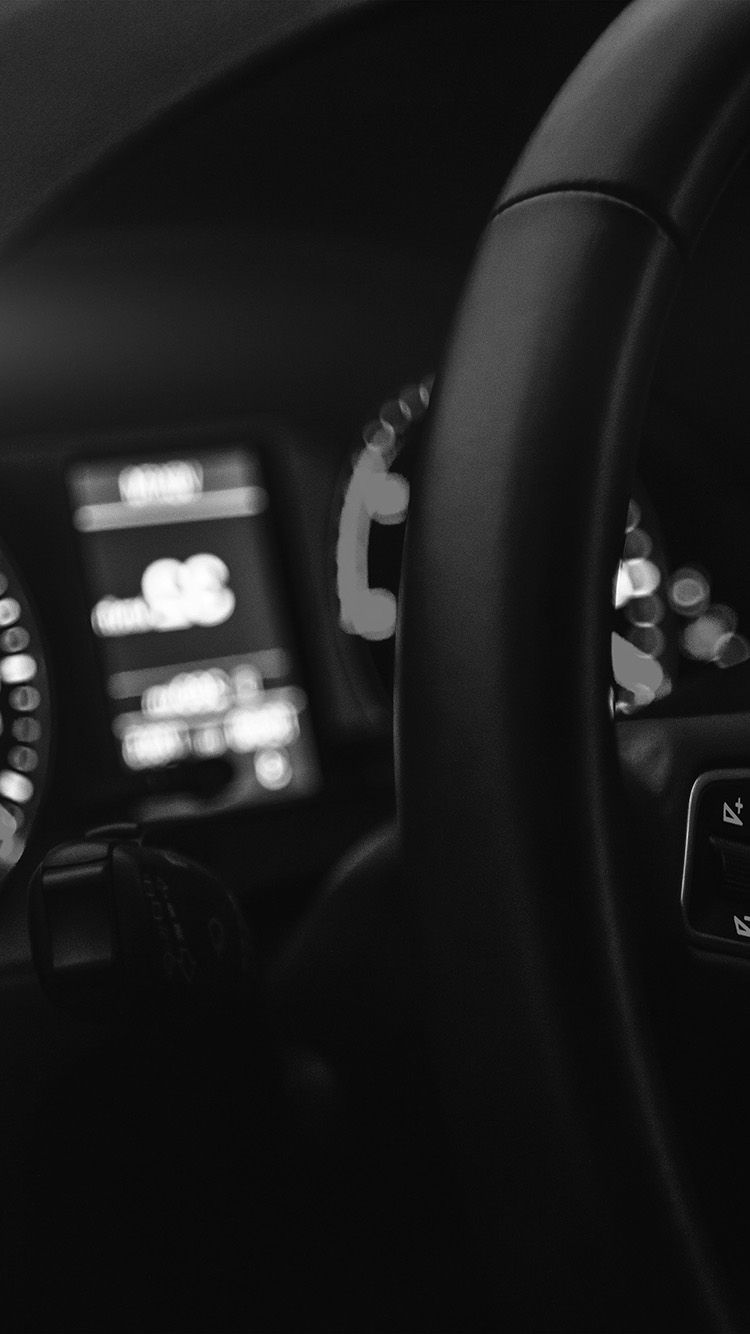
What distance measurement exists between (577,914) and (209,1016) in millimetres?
221

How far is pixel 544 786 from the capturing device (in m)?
0.49

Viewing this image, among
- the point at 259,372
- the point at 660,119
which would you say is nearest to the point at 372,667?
the point at 259,372

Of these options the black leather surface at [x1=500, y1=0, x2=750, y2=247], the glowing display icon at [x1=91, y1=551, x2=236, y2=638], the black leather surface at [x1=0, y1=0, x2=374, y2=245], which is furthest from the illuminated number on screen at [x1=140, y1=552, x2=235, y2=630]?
the black leather surface at [x1=500, y1=0, x2=750, y2=247]

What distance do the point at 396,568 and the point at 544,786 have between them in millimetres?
810

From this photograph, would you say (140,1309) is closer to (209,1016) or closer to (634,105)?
(209,1016)

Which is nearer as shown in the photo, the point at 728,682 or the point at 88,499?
the point at 88,499

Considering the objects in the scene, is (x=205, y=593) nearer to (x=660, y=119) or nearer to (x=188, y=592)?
(x=188, y=592)

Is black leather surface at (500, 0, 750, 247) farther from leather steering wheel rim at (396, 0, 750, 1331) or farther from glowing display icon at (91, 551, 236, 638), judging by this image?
glowing display icon at (91, 551, 236, 638)

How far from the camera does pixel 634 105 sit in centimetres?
54

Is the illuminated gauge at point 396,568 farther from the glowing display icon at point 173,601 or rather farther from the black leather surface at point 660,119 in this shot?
the black leather surface at point 660,119

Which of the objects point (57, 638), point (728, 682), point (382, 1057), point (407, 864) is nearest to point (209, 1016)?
point (382, 1057)

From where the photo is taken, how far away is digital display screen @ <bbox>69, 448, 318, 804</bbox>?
112 cm

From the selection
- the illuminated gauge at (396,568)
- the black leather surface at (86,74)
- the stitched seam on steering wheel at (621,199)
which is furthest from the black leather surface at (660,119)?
the illuminated gauge at (396,568)

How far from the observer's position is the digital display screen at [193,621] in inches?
44.3
